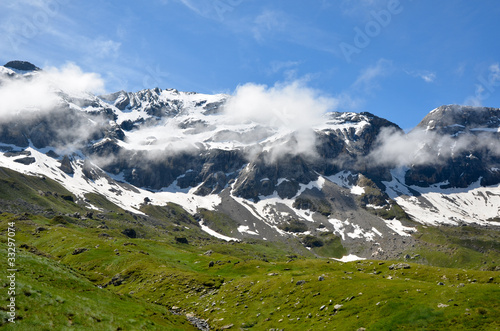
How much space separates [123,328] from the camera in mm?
27062

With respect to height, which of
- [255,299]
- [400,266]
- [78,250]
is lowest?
[78,250]

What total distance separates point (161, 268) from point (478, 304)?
54514mm

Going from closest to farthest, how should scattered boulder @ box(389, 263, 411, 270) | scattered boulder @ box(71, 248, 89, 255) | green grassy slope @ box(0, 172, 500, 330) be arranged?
green grassy slope @ box(0, 172, 500, 330)
scattered boulder @ box(389, 263, 411, 270)
scattered boulder @ box(71, 248, 89, 255)

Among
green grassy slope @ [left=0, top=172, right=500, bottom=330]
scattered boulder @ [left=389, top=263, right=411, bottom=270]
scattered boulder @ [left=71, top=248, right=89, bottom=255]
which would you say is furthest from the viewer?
scattered boulder @ [left=71, top=248, right=89, bottom=255]

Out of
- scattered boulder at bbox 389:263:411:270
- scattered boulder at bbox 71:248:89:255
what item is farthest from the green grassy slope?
scattered boulder at bbox 71:248:89:255

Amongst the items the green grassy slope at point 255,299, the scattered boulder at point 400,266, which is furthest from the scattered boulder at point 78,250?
the scattered boulder at point 400,266

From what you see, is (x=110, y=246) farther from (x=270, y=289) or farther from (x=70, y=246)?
(x=270, y=289)

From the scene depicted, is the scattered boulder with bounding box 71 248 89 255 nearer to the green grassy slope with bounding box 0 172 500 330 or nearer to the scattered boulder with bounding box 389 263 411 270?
the green grassy slope with bounding box 0 172 500 330

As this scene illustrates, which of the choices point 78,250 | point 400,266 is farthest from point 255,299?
point 78,250

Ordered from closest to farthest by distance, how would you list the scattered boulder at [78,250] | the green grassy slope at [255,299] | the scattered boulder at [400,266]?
the green grassy slope at [255,299] → the scattered boulder at [400,266] → the scattered boulder at [78,250]

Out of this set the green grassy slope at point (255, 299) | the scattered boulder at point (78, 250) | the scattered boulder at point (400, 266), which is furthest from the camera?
the scattered boulder at point (78, 250)

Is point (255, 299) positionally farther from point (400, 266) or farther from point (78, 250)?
point (78, 250)

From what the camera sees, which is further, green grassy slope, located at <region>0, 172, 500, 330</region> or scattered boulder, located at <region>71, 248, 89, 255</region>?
scattered boulder, located at <region>71, 248, 89, 255</region>

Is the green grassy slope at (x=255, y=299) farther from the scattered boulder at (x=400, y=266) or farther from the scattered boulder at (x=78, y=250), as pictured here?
the scattered boulder at (x=78, y=250)
